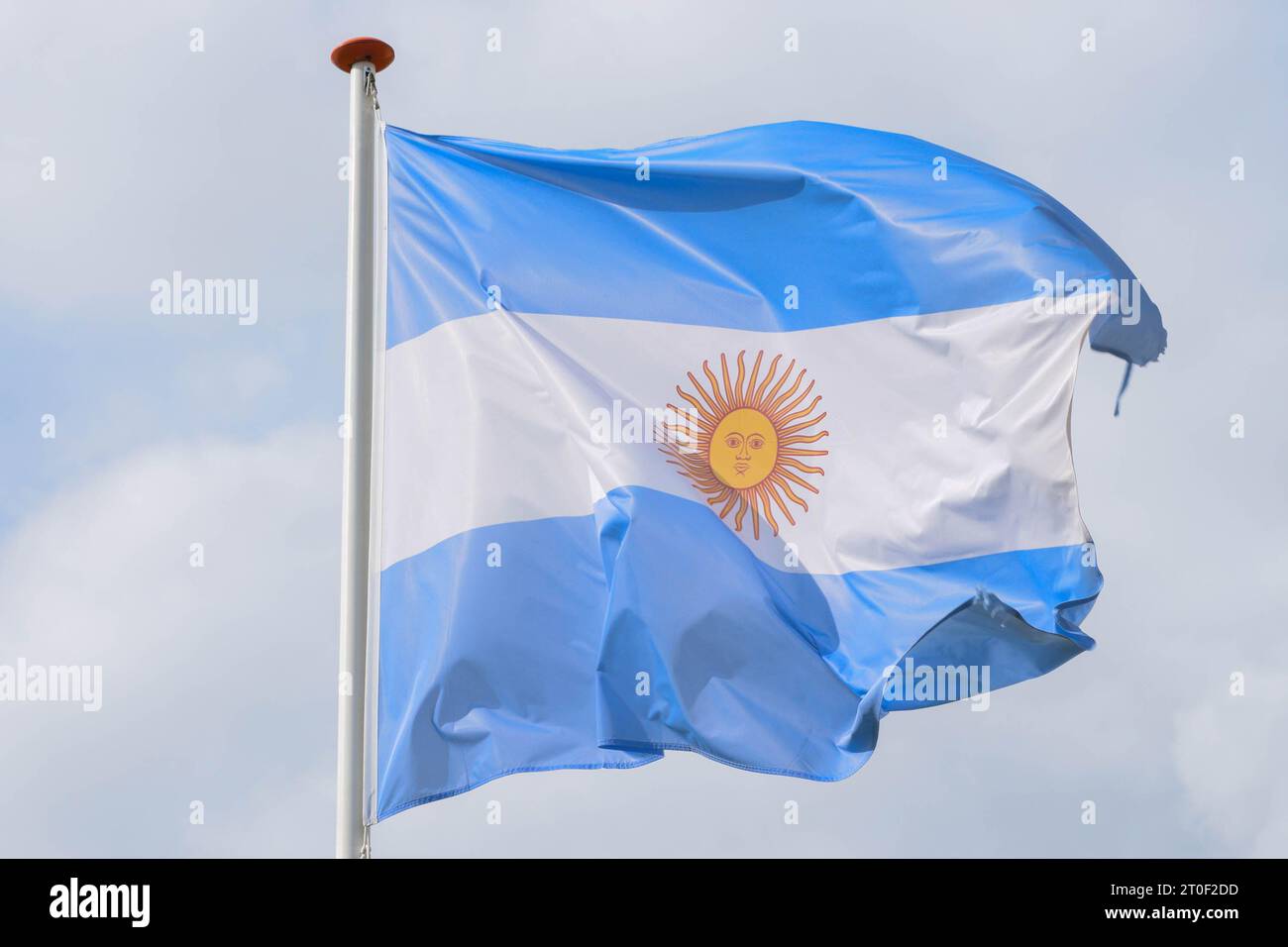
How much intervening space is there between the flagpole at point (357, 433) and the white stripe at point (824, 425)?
65 cm

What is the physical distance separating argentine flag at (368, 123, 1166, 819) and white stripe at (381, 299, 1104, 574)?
0.02m

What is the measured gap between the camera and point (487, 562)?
12.0 metres

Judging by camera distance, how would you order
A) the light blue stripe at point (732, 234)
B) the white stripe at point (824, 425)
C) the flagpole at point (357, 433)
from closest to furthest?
the flagpole at point (357, 433), the white stripe at point (824, 425), the light blue stripe at point (732, 234)

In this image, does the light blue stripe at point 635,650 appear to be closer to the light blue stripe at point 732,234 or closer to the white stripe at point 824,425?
the white stripe at point 824,425

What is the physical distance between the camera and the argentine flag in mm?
11852

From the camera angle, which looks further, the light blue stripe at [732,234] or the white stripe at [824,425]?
the light blue stripe at [732,234]

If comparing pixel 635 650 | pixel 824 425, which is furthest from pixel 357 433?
pixel 824 425

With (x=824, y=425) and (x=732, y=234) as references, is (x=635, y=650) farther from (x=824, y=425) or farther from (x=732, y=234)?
(x=732, y=234)

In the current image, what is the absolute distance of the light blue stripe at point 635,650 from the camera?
38.0ft

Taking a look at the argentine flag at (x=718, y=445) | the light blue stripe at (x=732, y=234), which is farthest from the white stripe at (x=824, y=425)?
the light blue stripe at (x=732, y=234)

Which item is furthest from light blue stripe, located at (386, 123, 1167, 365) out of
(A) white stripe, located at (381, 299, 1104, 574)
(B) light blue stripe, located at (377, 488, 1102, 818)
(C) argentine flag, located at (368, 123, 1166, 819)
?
(B) light blue stripe, located at (377, 488, 1102, 818)

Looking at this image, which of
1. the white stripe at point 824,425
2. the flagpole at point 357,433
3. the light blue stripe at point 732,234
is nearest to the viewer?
the flagpole at point 357,433

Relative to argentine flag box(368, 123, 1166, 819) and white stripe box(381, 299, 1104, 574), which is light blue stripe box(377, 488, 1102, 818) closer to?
argentine flag box(368, 123, 1166, 819)

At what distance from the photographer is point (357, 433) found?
11.6 m
